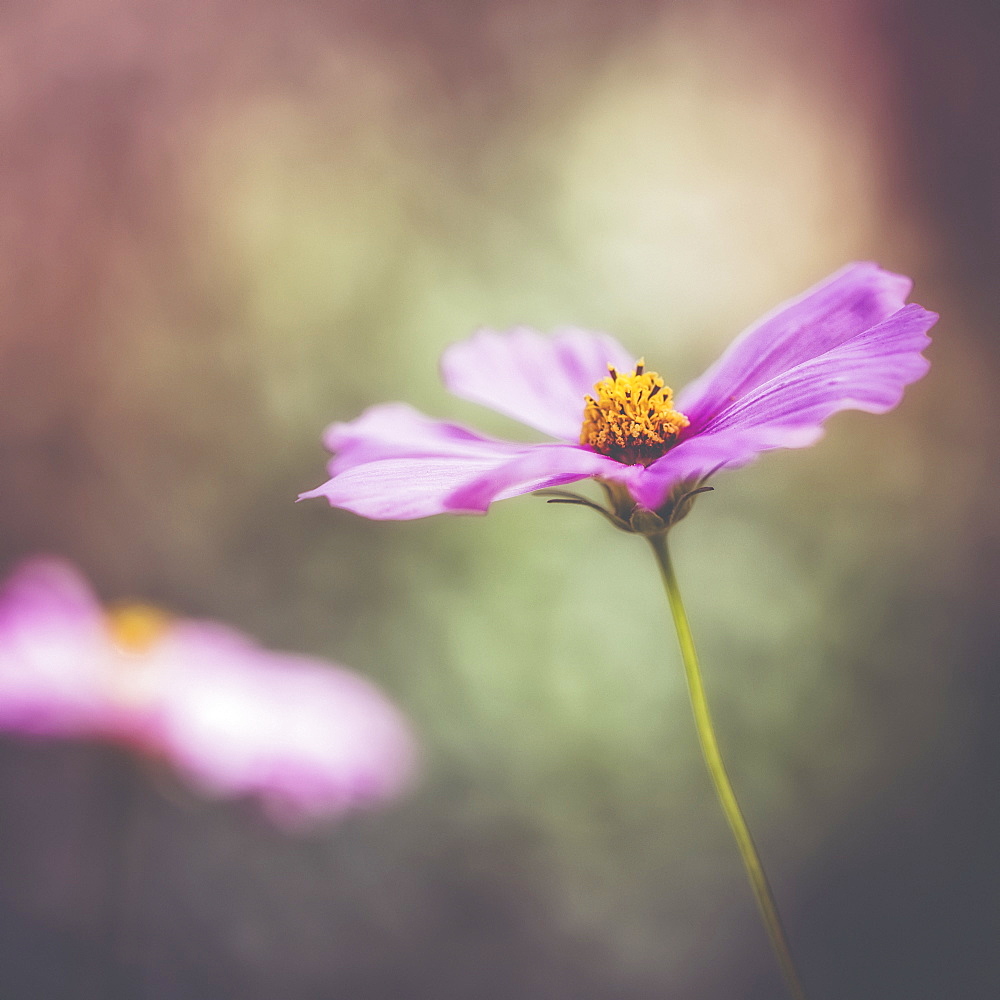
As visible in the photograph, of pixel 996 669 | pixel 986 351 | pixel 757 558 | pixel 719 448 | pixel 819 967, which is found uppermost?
pixel 986 351

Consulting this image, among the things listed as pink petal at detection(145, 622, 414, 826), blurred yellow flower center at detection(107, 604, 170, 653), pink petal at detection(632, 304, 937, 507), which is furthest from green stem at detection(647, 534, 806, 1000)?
blurred yellow flower center at detection(107, 604, 170, 653)

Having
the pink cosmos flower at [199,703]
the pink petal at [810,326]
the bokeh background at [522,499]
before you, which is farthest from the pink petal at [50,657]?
the pink petal at [810,326]

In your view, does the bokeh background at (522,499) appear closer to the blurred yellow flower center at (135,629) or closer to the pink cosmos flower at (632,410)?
the blurred yellow flower center at (135,629)

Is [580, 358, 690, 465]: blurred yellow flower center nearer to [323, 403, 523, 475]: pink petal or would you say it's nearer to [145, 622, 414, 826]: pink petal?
[323, 403, 523, 475]: pink petal

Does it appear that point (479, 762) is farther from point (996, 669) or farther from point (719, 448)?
point (719, 448)

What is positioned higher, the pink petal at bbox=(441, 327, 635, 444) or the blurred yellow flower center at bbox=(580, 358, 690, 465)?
the pink petal at bbox=(441, 327, 635, 444)

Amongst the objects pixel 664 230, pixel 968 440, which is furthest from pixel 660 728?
pixel 664 230

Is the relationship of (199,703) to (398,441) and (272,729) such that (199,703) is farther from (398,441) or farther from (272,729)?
(398,441)
